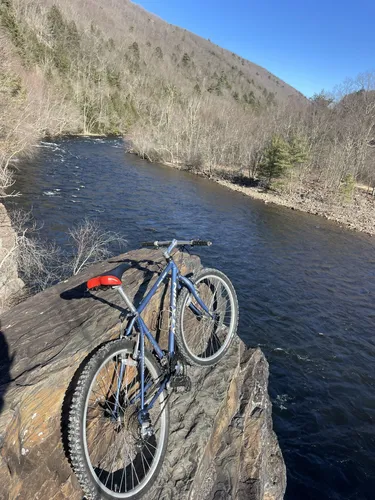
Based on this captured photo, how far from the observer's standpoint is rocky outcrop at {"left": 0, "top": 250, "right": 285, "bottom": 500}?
8.54ft

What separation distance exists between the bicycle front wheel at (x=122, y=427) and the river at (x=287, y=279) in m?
4.86

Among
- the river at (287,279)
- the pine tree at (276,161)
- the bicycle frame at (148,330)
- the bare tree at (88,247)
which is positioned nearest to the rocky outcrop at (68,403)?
the bicycle frame at (148,330)

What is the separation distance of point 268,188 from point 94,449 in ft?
128

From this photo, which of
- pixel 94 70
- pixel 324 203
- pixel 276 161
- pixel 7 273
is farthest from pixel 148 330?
pixel 94 70

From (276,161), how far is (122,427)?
38.1 metres

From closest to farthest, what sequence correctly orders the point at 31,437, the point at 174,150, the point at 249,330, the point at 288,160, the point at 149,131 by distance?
the point at 31,437, the point at 249,330, the point at 288,160, the point at 174,150, the point at 149,131

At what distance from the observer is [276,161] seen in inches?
1487

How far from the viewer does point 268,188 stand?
39.5m

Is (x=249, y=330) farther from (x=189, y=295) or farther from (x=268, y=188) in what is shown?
→ (x=268, y=188)

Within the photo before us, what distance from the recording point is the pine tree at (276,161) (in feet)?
123

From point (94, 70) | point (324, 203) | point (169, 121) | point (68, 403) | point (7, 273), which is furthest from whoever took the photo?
point (94, 70)

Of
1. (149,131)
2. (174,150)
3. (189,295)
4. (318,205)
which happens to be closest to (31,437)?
(189,295)

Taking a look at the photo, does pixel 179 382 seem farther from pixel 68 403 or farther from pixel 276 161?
pixel 276 161

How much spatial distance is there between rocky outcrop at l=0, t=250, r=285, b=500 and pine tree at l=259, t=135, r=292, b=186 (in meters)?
34.3
